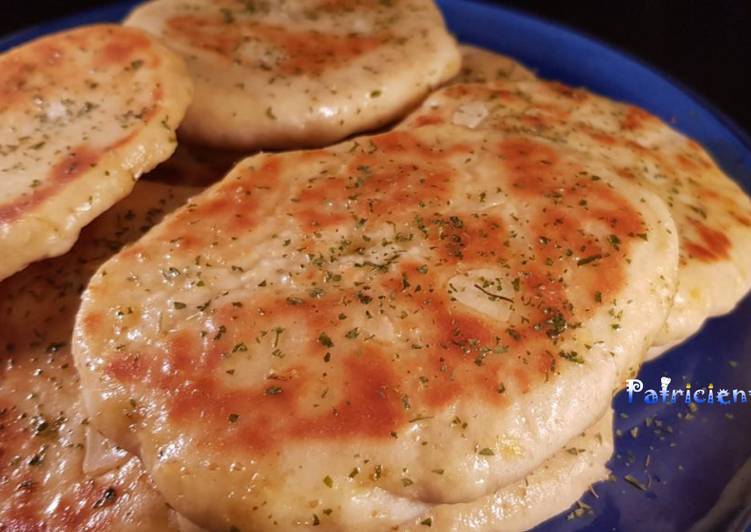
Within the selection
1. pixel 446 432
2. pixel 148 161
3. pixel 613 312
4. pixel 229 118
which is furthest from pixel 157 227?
pixel 613 312

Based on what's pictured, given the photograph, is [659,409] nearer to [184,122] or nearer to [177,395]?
[177,395]

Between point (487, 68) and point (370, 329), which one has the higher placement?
point (370, 329)

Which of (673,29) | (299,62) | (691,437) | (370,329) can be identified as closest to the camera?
(370,329)

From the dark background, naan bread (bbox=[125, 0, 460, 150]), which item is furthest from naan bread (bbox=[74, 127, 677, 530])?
the dark background

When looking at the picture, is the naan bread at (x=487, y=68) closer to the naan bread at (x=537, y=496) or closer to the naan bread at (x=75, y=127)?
the naan bread at (x=75, y=127)

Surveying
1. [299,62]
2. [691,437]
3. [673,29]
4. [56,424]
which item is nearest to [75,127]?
[299,62]

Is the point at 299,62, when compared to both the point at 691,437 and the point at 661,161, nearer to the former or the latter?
the point at 661,161
